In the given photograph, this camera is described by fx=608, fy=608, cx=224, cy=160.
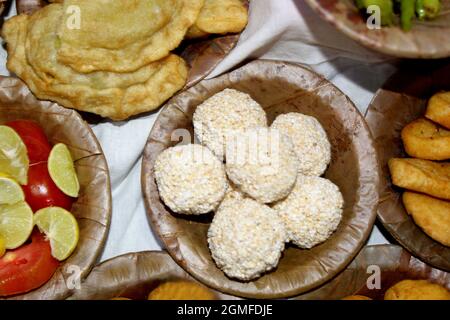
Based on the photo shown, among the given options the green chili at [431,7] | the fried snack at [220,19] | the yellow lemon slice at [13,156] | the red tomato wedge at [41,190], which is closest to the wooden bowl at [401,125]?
the green chili at [431,7]

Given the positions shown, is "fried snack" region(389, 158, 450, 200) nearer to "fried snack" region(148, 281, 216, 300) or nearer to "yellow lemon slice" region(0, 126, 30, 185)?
"fried snack" region(148, 281, 216, 300)

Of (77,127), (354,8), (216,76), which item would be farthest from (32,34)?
(354,8)

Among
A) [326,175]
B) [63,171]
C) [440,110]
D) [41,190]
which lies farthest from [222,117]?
[440,110]

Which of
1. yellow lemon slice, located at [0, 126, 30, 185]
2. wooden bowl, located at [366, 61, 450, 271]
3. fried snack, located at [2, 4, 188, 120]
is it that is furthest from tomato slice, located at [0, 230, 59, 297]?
wooden bowl, located at [366, 61, 450, 271]

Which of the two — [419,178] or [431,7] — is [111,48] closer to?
[431,7]

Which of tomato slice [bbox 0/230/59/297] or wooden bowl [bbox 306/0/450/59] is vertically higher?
wooden bowl [bbox 306/0/450/59]

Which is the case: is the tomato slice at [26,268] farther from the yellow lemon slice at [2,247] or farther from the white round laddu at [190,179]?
the white round laddu at [190,179]

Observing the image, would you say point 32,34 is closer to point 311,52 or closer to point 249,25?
point 249,25
